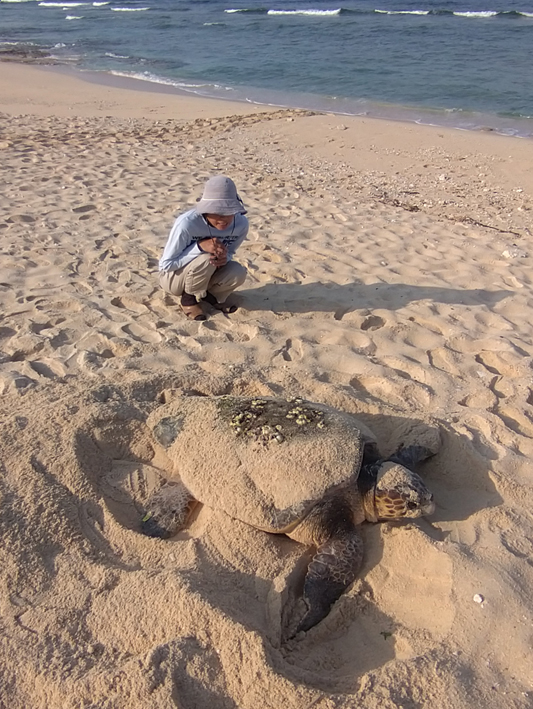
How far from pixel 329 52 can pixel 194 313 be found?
1667 cm

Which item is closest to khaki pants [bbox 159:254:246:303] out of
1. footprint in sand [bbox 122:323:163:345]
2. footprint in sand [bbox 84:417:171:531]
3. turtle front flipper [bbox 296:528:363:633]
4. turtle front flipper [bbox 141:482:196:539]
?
footprint in sand [bbox 122:323:163:345]

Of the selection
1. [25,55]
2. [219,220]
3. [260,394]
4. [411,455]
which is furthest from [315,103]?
[411,455]

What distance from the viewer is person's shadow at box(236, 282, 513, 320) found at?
412 centimetres

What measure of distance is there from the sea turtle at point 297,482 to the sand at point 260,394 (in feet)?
0.30

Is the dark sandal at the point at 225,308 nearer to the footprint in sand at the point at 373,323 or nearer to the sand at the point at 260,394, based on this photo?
the sand at the point at 260,394

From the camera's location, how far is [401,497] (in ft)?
7.28

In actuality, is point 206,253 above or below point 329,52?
below

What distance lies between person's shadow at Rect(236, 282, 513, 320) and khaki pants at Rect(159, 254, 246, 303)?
239 millimetres

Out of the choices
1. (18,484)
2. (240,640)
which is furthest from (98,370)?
(240,640)

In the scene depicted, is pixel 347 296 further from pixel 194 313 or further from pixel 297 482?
pixel 297 482

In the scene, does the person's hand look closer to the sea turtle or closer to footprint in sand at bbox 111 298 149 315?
footprint in sand at bbox 111 298 149 315

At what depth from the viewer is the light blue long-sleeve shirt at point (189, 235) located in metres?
3.66

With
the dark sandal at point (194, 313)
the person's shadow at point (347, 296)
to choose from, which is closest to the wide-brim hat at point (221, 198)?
the dark sandal at point (194, 313)

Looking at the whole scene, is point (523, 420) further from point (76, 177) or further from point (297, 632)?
point (76, 177)
